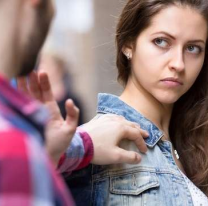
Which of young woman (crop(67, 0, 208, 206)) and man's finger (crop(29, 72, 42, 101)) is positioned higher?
man's finger (crop(29, 72, 42, 101))

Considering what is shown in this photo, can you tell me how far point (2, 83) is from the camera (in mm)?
883

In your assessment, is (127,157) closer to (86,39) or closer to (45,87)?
(45,87)

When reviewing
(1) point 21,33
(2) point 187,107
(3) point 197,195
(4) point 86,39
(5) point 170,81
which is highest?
(1) point 21,33

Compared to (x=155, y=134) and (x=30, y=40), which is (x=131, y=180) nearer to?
(x=155, y=134)

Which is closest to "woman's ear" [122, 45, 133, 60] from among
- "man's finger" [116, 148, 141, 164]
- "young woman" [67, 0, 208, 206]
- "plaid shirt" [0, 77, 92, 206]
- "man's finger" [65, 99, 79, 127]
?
"young woman" [67, 0, 208, 206]

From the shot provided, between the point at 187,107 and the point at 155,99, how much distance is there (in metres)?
0.25

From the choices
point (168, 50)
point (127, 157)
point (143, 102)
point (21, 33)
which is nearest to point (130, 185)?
point (127, 157)

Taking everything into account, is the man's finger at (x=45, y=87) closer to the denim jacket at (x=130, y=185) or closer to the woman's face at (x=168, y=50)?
the denim jacket at (x=130, y=185)

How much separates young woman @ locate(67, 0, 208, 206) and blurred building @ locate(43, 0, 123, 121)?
430cm

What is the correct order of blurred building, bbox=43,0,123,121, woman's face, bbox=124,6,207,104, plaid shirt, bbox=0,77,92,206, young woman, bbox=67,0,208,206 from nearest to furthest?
plaid shirt, bbox=0,77,92,206, young woman, bbox=67,0,208,206, woman's face, bbox=124,6,207,104, blurred building, bbox=43,0,123,121

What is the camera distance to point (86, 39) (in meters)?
7.03

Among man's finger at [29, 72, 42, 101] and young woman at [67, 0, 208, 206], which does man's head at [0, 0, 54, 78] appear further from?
young woman at [67, 0, 208, 206]

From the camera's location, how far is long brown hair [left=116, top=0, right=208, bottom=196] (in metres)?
1.88

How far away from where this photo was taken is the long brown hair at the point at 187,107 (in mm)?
1879
